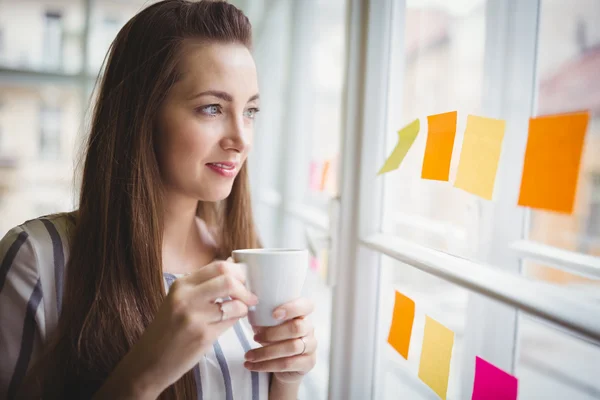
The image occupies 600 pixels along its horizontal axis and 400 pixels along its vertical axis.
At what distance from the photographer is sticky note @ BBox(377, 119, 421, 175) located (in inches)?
33.3

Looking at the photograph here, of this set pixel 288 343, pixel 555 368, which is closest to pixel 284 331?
pixel 288 343

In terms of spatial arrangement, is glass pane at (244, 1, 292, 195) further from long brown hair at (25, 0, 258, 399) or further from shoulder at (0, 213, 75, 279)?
shoulder at (0, 213, 75, 279)

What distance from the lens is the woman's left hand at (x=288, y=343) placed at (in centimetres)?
70

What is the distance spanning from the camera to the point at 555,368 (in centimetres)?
488

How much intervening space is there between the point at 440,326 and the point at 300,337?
0.75 feet

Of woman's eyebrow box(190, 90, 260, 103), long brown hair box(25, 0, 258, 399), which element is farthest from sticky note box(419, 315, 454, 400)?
woman's eyebrow box(190, 90, 260, 103)

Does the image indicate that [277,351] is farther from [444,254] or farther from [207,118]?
[207,118]

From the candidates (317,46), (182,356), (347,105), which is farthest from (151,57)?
(317,46)

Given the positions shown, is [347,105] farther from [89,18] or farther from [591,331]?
[89,18]

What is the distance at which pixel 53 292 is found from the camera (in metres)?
0.82

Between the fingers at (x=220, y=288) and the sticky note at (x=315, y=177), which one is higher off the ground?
the sticky note at (x=315, y=177)

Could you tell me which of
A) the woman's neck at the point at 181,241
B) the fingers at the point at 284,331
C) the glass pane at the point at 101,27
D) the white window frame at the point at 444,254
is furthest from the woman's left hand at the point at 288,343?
the glass pane at the point at 101,27

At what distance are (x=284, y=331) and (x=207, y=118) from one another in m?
0.42

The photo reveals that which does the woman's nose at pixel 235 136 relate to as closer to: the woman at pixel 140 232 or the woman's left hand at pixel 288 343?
the woman at pixel 140 232
